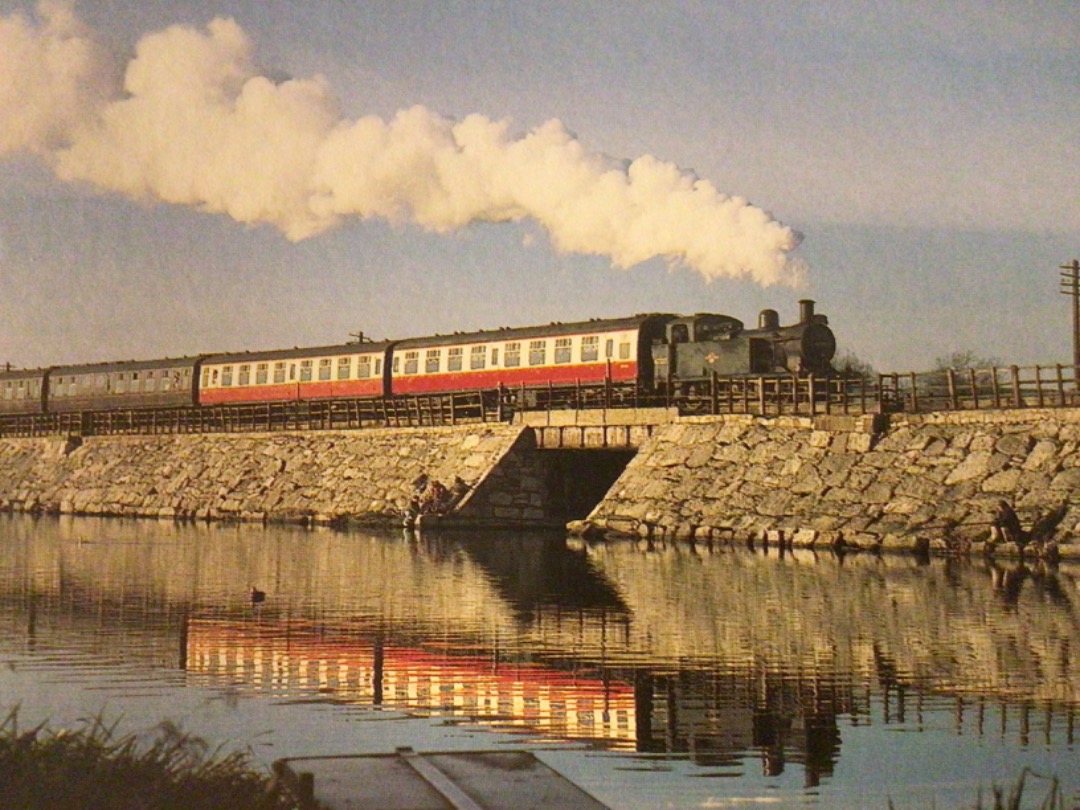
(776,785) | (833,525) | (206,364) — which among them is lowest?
(776,785)

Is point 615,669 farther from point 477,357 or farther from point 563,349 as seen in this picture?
point 477,357

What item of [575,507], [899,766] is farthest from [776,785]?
[575,507]

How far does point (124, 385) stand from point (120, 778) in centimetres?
6263

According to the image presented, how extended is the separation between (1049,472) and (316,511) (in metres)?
26.3

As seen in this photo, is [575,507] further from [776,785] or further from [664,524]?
[776,785]

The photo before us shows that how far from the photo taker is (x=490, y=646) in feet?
54.7

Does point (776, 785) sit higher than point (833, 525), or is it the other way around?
point (833, 525)

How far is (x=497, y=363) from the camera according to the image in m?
49.0

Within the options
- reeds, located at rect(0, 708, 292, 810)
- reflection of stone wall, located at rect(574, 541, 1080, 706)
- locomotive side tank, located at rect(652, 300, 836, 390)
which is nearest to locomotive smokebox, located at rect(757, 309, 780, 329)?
locomotive side tank, located at rect(652, 300, 836, 390)

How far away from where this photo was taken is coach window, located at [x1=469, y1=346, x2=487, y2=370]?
49.8 metres

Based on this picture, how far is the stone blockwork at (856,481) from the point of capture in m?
32.2

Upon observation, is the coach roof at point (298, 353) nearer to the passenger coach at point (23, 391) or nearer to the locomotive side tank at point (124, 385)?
the locomotive side tank at point (124, 385)

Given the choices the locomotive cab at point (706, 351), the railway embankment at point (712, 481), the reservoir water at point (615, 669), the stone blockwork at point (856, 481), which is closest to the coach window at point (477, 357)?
the railway embankment at point (712, 481)

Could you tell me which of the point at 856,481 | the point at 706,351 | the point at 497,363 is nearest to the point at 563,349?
the point at 497,363
